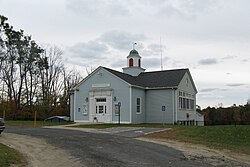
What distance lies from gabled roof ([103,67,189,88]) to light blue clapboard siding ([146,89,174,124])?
76 centimetres

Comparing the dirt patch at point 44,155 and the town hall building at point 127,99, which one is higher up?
the town hall building at point 127,99

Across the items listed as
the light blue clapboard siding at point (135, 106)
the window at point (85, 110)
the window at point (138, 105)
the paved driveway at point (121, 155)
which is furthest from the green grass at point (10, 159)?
the window at point (85, 110)

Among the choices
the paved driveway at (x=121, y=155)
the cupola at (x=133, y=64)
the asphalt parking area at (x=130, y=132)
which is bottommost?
the paved driveway at (x=121, y=155)

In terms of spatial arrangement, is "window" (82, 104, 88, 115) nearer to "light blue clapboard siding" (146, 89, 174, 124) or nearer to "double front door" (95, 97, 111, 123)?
"double front door" (95, 97, 111, 123)

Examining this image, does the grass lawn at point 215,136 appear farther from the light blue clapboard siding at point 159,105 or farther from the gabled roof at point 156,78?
the gabled roof at point 156,78

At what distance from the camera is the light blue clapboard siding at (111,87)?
33.6 metres

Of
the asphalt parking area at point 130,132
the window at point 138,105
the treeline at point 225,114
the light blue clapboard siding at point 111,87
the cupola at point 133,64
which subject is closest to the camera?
the asphalt parking area at point 130,132

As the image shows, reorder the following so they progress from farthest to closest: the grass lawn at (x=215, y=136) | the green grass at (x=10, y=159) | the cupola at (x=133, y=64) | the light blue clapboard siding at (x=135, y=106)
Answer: the cupola at (x=133, y=64) < the light blue clapboard siding at (x=135, y=106) < the grass lawn at (x=215, y=136) < the green grass at (x=10, y=159)

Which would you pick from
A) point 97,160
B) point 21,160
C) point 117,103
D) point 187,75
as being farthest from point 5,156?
point 187,75

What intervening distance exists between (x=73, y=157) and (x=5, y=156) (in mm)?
2288

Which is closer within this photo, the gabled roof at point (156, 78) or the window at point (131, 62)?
the gabled roof at point (156, 78)

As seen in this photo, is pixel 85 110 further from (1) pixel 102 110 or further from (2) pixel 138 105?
(2) pixel 138 105

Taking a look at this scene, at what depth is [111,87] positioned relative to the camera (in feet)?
113

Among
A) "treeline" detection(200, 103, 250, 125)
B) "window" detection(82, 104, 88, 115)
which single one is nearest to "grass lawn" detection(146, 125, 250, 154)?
"window" detection(82, 104, 88, 115)
